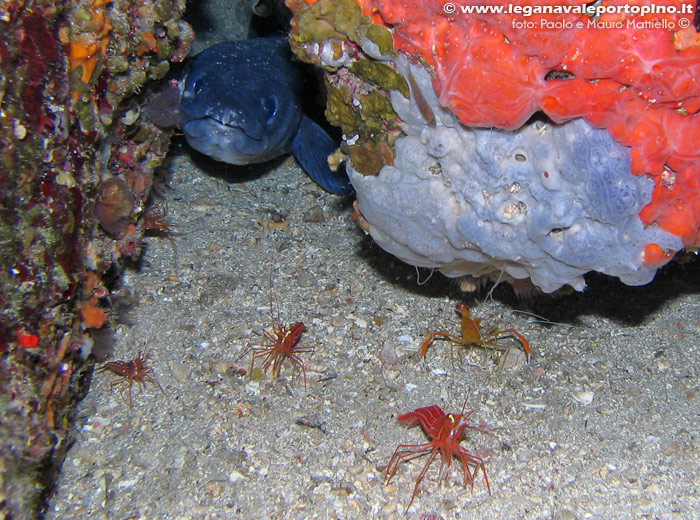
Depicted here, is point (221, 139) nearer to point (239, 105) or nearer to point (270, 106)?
point (239, 105)

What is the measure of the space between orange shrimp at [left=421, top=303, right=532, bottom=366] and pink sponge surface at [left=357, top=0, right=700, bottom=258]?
1191 millimetres

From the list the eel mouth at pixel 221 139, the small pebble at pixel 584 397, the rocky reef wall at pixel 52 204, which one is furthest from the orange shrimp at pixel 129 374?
the small pebble at pixel 584 397

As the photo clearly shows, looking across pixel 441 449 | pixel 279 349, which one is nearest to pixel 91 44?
pixel 279 349

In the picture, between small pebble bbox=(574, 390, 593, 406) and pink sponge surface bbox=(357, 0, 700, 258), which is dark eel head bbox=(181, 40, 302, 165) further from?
small pebble bbox=(574, 390, 593, 406)

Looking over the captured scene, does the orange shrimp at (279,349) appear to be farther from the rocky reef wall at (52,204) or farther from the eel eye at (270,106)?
the eel eye at (270,106)

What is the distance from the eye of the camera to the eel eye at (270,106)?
4398 mm

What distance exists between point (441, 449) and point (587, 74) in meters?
1.87

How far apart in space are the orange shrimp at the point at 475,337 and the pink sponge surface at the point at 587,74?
3.91ft

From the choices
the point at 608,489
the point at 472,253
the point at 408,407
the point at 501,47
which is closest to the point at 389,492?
the point at 408,407

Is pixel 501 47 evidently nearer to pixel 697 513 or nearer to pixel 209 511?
pixel 697 513

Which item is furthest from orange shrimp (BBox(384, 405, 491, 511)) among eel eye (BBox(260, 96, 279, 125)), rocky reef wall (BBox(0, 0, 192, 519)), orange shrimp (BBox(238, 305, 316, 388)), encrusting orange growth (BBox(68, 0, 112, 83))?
eel eye (BBox(260, 96, 279, 125))

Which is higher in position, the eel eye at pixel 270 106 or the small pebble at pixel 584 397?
the eel eye at pixel 270 106

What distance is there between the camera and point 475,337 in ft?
10.8

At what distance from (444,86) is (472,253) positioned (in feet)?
2.97
